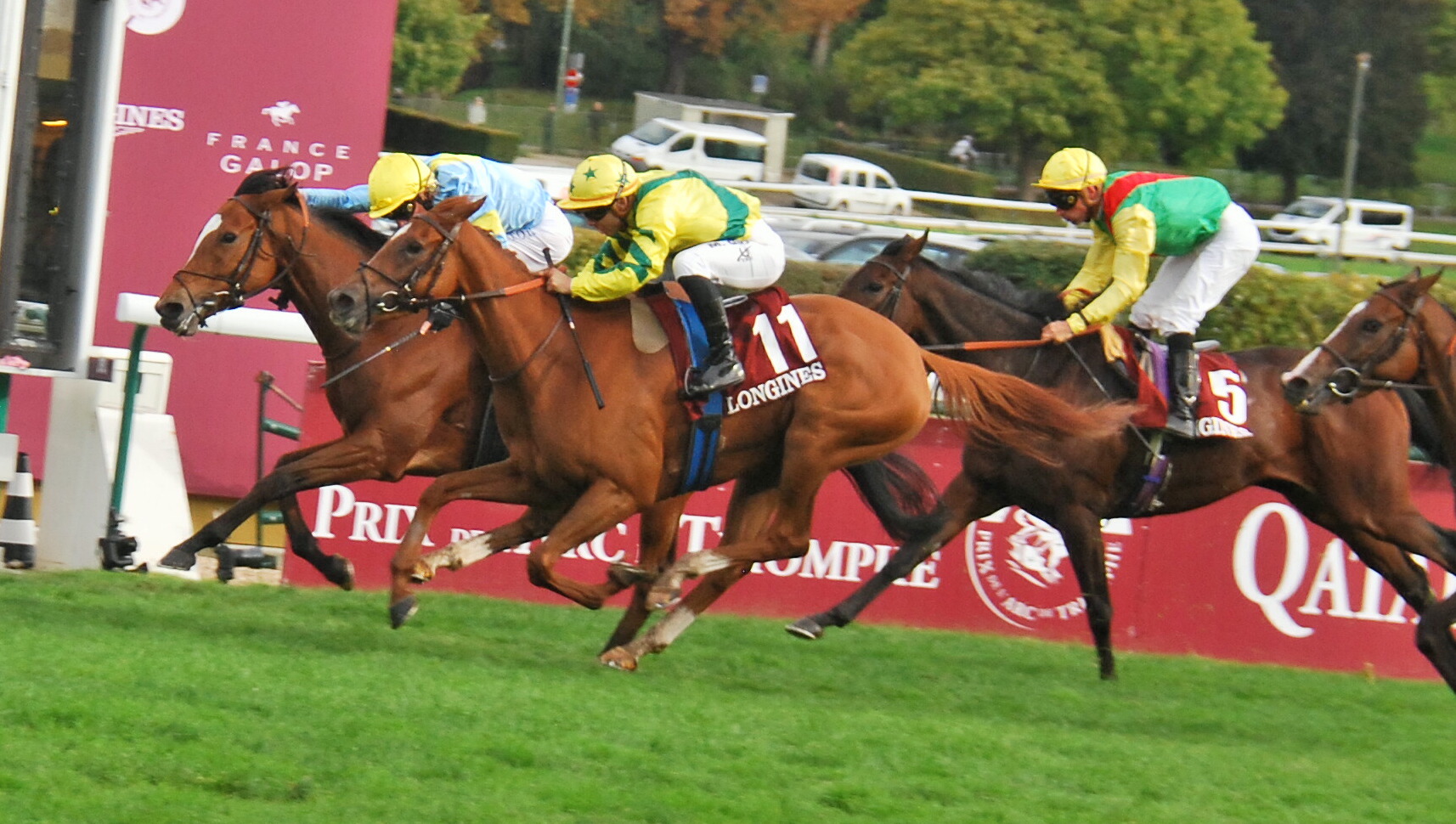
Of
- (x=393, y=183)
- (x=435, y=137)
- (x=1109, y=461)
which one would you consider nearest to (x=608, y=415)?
(x=393, y=183)

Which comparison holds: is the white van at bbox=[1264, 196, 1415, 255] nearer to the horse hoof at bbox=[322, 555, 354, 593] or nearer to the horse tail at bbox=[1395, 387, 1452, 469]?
the horse tail at bbox=[1395, 387, 1452, 469]

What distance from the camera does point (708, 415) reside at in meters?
6.29

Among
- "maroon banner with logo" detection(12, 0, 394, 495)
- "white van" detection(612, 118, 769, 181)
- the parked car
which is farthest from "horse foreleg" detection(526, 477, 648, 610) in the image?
"white van" detection(612, 118, 769, 181)

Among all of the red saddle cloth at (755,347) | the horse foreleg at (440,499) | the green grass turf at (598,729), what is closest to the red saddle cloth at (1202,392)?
the green grass turf at (598,729)

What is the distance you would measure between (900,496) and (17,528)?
371cm

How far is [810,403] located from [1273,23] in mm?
38910

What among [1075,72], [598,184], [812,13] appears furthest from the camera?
[812,13]

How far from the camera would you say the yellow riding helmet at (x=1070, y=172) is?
23.5 feet

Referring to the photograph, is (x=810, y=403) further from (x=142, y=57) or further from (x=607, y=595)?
(x=142, y=57)

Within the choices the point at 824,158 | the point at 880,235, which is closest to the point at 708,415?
the point at 880,235

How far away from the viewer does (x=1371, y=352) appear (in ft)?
22.6

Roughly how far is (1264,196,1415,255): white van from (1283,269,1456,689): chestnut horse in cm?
1225

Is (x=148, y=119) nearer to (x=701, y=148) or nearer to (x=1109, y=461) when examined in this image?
(x=1109, y=461)

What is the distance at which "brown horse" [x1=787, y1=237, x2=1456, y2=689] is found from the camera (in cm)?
738
